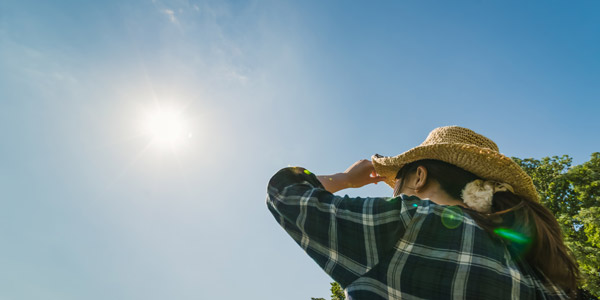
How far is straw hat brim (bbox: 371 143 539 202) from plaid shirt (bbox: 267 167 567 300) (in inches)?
27.1

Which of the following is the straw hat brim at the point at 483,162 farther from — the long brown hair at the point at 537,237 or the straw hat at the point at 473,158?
the long brown hair at the point at 537,237

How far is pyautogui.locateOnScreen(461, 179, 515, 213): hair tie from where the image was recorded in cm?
212

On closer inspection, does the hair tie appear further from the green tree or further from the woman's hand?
the green tree

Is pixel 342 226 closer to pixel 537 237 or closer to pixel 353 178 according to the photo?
pixel 353 178

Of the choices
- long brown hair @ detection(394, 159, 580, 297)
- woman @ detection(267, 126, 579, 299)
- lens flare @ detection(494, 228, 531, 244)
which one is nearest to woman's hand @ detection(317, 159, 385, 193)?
woman @ detection(267, 126, 579, 299)

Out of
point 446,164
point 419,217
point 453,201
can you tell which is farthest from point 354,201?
point 446,164

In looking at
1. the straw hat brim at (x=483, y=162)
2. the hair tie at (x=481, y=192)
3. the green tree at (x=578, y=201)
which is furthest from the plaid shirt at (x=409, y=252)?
the green tree at (x=578, y=201)

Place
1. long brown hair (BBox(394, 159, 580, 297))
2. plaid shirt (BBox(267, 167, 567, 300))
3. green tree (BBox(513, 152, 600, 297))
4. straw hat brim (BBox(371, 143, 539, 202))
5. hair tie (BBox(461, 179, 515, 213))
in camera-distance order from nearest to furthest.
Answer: plaid shirt (BBox(267, 167, 567, 300)), long brown hair (BBox(394, 159, 580, 297)), hair tie (BBox(461, 179, 515, 213)), straw hat brim (BBox(371, 143, 539, 202)), green tree (BBox(513, 152, 600, 297))

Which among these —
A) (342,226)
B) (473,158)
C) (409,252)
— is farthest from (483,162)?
(342,226)

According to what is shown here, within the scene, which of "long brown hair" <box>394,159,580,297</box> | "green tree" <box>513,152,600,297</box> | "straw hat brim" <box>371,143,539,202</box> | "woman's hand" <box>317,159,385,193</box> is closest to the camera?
"long brown hair" <box>394,159,580,297</box>

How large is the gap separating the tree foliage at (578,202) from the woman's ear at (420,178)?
649 inches

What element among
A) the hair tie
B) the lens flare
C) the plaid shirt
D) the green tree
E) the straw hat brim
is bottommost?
the plaid shirt

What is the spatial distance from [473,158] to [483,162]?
81 millimetres

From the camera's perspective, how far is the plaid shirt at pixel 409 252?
1594 mm
